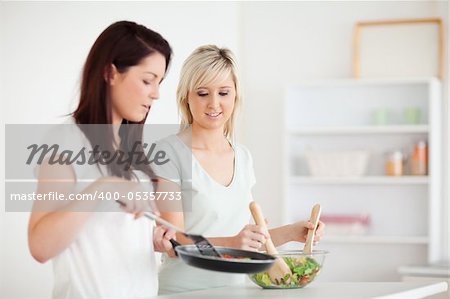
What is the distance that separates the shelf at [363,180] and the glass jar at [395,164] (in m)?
0.03

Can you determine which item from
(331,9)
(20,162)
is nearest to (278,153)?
(331,9)

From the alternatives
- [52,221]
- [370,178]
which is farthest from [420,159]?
[52,221]

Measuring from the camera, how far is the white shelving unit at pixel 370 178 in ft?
14.3

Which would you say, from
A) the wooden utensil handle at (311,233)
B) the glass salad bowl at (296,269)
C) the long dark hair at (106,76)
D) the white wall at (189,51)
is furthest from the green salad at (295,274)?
the white wall at (189,51)

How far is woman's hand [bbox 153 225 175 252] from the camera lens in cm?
194

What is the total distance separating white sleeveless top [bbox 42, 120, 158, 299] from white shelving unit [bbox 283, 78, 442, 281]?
2.75 m

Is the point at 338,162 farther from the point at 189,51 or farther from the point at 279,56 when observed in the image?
the point at 189,51

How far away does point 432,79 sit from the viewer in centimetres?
429

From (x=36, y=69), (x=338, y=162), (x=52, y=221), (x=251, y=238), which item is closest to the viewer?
(x=52, y=221)

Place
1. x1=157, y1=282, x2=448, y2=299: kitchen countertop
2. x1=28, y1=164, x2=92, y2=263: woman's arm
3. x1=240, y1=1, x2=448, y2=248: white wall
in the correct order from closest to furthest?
1. x1=28, y1=164, x2=92, y2=263: woman's arm
2. x1=157, y1=282, x2=448, y2=299: kitchen countertop
3. x1=240, y1=1, x2=448, y2=248: white wall

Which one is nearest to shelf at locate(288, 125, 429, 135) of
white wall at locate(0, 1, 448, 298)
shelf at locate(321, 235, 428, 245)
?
white wall at locate(0, 1, 448, 298)

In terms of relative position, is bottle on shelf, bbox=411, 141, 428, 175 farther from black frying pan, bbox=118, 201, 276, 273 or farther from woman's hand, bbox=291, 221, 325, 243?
black frying pan, bbox=118, 201, 276, 273

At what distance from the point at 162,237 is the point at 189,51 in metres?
2.51

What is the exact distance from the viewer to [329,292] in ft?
6.40
